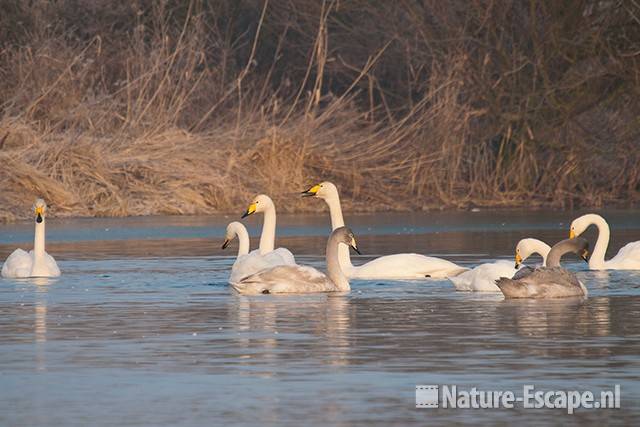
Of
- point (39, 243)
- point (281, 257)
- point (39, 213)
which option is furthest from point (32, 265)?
point (281, 257)

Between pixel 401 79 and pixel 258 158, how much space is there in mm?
5956

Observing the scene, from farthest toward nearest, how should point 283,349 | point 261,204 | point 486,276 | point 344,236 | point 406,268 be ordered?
point 261,204
point 406,268
point 344,236
point 486,276
point 283,349

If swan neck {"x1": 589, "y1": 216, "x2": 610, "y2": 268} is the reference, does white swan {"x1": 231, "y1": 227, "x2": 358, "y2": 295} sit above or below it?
below

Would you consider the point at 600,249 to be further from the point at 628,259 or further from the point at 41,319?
the point at 41,319

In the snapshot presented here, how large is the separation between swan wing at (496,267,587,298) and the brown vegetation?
14.6 meters

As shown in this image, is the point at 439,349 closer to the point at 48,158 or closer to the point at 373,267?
the point at 373,267

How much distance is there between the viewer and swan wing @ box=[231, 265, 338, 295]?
1381 centimetres

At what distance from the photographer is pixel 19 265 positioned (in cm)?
1570

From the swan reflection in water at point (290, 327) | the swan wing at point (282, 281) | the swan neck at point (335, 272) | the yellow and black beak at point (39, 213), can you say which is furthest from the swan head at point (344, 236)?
the yellow and black beak at point (39, 213)

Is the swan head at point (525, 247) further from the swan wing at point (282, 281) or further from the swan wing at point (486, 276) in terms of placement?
the swan wing at point (282, 281)

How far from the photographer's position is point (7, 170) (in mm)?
26453

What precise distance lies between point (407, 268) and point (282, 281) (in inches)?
75.9

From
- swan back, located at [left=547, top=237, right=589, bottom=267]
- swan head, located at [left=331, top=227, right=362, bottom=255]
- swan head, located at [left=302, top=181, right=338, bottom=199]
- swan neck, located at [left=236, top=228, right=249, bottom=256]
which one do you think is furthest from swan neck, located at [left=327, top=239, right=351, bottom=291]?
swan head, located at [left=302, top=181, right=338, bottom=199]

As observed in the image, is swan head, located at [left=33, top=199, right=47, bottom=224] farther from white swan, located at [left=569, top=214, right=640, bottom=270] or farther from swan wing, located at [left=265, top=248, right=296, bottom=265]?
white swan, located at [left=569, top=214, right=640, bottom=270]
